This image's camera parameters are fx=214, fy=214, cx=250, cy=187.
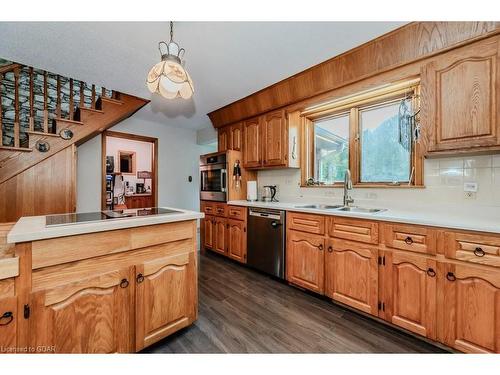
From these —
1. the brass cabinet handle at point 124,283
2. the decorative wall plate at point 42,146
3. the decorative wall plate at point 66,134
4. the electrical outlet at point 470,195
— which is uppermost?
the decorative wall plate at point 66,134

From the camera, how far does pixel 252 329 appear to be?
1683mm

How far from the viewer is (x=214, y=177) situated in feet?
11.6

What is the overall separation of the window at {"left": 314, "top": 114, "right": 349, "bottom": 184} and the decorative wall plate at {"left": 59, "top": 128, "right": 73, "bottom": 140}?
121 inches

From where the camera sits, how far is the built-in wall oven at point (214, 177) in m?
3.35

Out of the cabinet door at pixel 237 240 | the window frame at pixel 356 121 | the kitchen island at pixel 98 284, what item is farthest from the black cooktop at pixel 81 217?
the window frame at pixel 356 121

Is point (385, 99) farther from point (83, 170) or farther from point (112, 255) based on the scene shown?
point (83, 170)

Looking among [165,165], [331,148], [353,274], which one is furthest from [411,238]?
[165,165]

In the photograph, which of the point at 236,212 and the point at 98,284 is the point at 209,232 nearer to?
the point at 236,212

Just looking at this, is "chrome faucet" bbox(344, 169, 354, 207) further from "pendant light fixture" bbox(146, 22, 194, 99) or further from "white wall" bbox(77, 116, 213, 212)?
"white wall" bbox(77, 116, 213, 212)

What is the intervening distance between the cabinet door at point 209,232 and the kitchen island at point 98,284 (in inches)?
73.1

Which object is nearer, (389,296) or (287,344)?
(287,344)

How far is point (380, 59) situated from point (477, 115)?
2.90ft

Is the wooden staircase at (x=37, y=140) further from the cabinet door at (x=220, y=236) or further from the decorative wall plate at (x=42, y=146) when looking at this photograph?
the cabinet door at (x=220, y=236)

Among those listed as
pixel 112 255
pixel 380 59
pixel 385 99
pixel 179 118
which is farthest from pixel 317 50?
pixel 179 118
